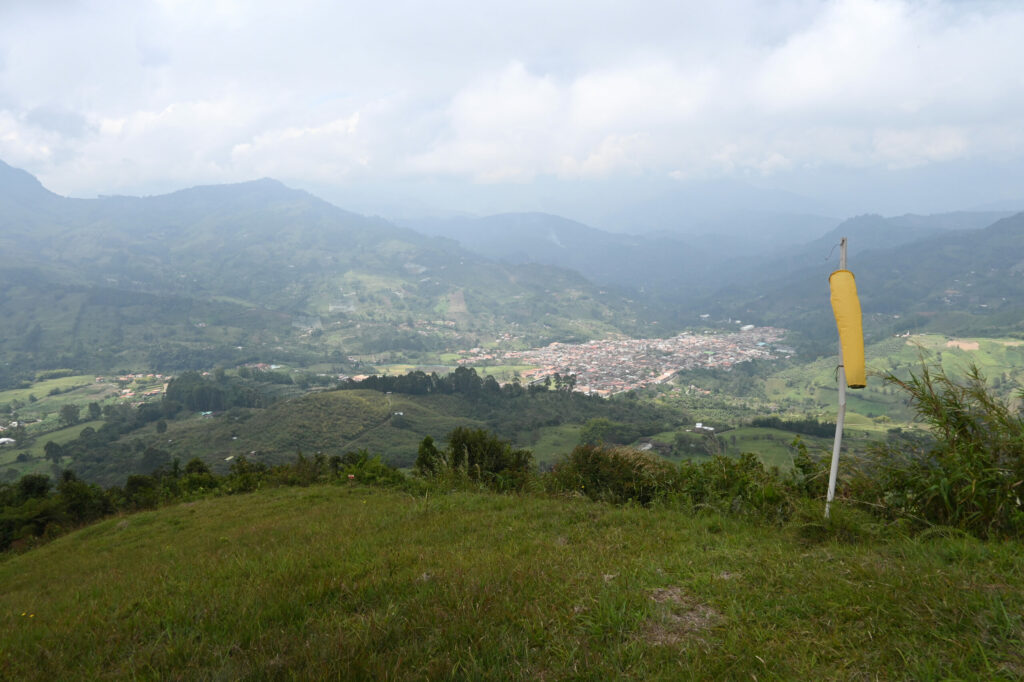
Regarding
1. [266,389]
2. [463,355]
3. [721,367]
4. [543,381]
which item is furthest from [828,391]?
[266,389]

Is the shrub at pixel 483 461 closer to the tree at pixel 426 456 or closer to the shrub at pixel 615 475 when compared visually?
the tree at pixel 426 456

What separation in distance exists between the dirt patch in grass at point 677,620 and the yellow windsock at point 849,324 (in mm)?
2166

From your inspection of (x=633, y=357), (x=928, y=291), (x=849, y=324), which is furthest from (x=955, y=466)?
(x=928, y=291)

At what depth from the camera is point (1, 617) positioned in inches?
170

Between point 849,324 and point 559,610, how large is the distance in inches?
129

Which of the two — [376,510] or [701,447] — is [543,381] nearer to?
[701,447]

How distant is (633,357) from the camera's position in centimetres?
9862

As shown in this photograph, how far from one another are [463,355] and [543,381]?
38.3m

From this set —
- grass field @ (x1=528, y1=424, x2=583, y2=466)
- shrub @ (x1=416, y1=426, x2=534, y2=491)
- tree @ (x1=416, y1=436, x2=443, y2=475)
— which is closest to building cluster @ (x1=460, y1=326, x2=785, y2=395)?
grass field @ (x1=528, y1=424, x2=583, y2=466)

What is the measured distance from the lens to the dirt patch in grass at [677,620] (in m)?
2.69

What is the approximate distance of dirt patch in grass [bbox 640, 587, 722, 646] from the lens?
8.82 ft

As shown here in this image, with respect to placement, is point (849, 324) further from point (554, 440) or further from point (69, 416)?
point (69, 416)

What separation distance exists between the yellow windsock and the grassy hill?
1.40 meters

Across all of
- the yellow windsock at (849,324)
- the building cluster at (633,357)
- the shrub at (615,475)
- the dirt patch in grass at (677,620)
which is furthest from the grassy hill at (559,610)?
the building cluster at (633,357)
